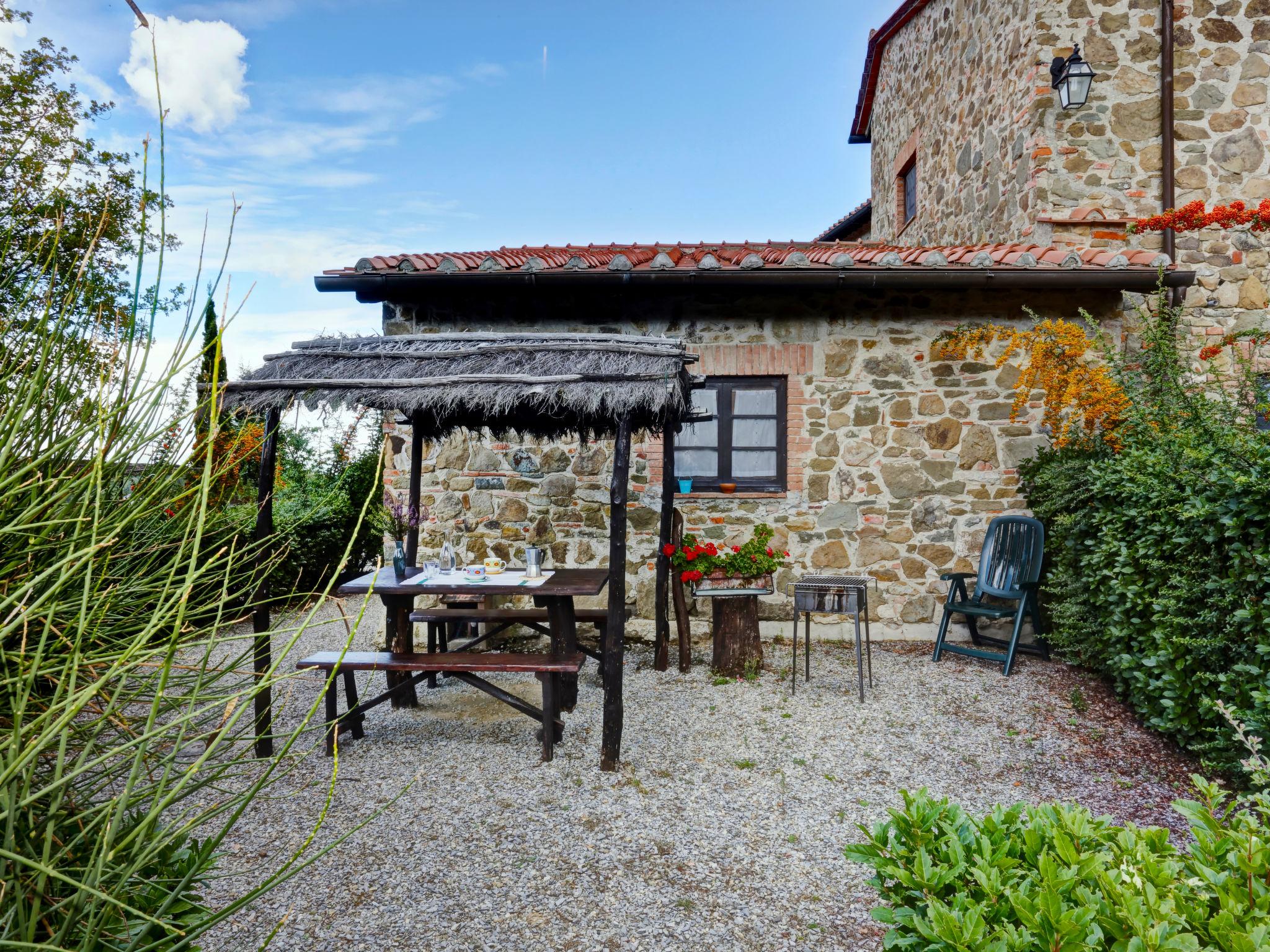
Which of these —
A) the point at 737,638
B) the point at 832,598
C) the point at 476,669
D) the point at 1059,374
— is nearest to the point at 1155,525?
the point at 832,598

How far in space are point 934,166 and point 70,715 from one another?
10.4 metres

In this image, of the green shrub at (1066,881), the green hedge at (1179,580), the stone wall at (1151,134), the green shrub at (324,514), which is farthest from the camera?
the green shrub at (324,514)

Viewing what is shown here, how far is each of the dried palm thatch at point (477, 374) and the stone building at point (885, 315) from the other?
1.76 meters

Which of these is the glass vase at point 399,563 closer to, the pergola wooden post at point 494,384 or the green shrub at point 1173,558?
the pergola wooden post at point 494,384

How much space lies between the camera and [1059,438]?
601 cm

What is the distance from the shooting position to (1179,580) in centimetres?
372

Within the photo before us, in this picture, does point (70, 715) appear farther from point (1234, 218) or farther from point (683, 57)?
point (683, 57)

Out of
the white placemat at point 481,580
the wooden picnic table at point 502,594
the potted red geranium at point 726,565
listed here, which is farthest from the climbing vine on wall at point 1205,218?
the white placemat at point 481,580

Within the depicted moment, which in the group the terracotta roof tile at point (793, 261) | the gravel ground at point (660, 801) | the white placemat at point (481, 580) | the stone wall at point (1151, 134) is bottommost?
the gravel ground at point (660, 801)

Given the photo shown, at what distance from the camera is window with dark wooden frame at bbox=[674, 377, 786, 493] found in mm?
6621

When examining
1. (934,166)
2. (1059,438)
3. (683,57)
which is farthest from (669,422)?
(683,57)

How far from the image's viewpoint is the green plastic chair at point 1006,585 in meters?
5.55

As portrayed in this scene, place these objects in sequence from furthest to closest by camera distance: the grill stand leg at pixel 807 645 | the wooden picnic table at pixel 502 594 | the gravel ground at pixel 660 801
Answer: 1. the grill stand leg at pixel 807 645
2. the wooden picnic table at pixel 502 594
3. the gravel ground at pixel 660 801

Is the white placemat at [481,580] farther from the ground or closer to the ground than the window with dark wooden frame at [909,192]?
closer to the ground
